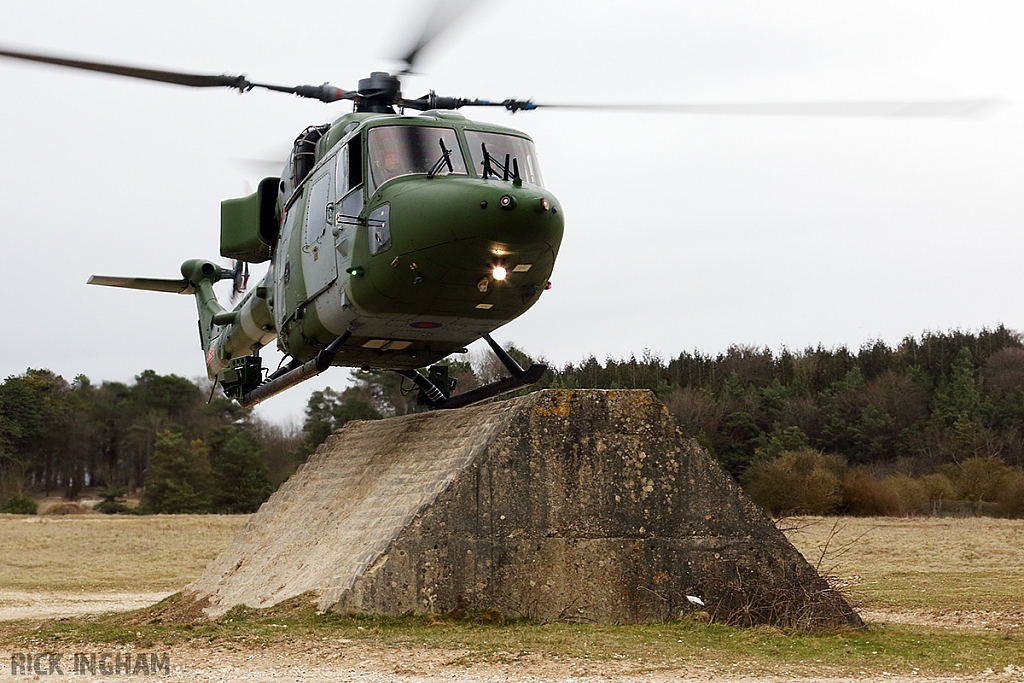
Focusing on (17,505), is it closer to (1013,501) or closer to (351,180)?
(1013,501)

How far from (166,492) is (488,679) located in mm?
36671

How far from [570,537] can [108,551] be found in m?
19.0

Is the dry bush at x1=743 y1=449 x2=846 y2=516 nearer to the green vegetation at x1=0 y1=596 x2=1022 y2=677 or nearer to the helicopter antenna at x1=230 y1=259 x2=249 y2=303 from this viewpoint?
the helicopter antenna at x1=230 y1=259 x2=249 y2=303

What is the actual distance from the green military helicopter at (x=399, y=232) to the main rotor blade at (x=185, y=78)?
13 mm

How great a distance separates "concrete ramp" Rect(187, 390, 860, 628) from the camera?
9555mm

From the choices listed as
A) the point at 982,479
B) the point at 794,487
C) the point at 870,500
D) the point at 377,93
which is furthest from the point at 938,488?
the point at 377,93

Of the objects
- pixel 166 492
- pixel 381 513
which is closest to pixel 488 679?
pixel 381 513

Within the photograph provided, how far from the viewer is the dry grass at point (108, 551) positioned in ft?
65.7

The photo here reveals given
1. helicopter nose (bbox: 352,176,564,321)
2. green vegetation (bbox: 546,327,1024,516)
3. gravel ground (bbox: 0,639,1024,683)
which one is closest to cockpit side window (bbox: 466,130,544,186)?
helicopter nose (bbox: 352,176,564,321)

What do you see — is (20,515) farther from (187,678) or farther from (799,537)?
(187,678)

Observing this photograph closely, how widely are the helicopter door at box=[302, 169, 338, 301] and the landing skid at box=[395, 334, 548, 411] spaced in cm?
168

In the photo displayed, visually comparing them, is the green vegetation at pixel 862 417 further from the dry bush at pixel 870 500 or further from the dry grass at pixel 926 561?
the dry grass at pixel 926 561

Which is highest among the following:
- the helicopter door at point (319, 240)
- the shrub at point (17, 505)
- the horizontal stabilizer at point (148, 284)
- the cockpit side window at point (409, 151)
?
the horizontal stabilizer at point (148, 284)

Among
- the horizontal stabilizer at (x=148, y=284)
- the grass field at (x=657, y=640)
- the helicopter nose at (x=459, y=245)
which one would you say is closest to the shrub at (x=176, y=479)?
the horizontal stabilizer at (x=148, y=284)
